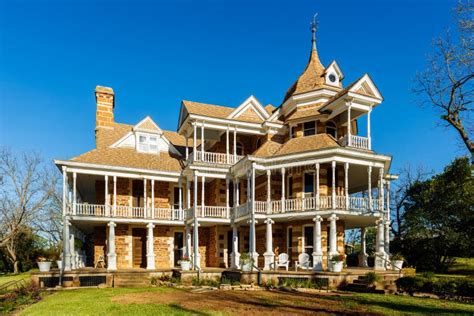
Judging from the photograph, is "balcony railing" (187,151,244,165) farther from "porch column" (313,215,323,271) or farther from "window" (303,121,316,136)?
"porch column" (313,215,323,271)

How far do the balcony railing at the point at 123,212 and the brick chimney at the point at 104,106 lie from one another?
7.39 metres

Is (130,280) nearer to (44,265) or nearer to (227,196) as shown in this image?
(44,265)

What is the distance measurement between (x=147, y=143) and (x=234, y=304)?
15797 mm

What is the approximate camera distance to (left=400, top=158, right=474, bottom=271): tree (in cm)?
2966

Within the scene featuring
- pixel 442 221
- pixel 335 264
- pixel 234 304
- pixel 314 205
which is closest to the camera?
pixel 234 304

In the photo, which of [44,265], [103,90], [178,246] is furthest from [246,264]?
[103,90]

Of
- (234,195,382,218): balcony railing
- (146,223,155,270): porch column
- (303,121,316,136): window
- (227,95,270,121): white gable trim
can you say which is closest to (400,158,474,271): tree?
(234,195,382,218): balcony railing

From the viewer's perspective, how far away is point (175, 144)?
1175 inches

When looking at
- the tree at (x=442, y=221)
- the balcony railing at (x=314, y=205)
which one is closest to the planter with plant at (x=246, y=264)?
the balcony railing at (x=314, y=205)

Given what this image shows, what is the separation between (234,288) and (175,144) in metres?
14.0

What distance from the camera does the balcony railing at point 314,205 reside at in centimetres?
2055

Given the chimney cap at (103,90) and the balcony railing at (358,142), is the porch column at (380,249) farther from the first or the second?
the chimney cap at (103,90)

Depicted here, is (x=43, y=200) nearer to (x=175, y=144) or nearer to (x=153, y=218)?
(x=175, y=144)

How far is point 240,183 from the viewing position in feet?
85.1
